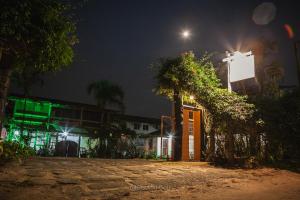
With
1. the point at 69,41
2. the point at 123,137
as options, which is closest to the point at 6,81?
the point at 69,41

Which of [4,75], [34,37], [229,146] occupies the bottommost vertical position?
[229,146]

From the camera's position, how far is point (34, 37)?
5.88 metres

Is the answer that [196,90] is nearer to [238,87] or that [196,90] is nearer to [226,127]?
[226,127]

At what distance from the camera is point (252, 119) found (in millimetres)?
11156

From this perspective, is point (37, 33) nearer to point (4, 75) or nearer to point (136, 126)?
point (4, 75)

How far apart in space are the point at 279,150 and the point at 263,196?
6.35 meters

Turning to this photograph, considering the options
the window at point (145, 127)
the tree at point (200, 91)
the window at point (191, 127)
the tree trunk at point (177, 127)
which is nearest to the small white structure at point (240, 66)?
the tree at point (200, 91)

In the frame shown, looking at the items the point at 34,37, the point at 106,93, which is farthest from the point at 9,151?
the point at 106,93

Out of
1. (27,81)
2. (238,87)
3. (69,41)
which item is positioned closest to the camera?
(69,41)

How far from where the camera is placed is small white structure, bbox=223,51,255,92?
1435 cm

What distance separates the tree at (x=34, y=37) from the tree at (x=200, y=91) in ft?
22.4

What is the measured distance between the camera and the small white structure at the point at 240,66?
14.4m

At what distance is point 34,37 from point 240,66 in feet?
40.2

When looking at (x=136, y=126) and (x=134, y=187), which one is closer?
(x=134, y=187)
